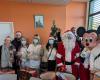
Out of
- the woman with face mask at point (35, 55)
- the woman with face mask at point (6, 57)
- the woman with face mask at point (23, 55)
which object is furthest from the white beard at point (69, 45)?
the woman with face mask at point (6, 57)

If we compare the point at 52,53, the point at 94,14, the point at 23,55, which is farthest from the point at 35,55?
the point at 94,14

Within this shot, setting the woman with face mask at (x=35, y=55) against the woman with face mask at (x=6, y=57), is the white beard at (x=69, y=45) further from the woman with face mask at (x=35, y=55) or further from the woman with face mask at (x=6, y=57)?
the woman with face mask at (x=6, y=57)

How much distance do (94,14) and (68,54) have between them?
2452 mm

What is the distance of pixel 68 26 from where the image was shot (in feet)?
16.8

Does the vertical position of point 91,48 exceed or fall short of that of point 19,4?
it falls short

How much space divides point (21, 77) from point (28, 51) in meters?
1.05

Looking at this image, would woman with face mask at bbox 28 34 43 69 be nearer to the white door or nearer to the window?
the white door

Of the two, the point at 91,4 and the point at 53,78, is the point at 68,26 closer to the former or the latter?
the point at 91,4

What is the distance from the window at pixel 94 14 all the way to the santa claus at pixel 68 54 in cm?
206

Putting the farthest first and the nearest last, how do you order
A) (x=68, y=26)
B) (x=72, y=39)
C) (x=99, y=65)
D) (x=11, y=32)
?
1. (x=68, y=26)
2. (x=11, y=32)
3. (x=72, y=39)
4. (x=99, y=65)

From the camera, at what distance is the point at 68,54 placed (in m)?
2.81

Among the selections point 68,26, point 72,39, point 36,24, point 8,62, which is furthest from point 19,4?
point 72,39

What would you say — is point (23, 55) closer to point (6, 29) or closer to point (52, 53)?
point (52, 53)

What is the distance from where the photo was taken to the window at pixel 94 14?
4.75 m
